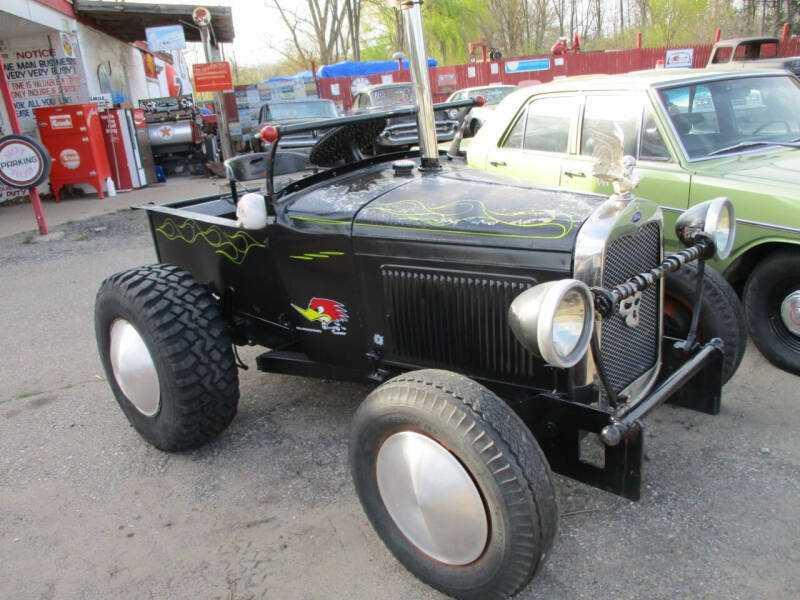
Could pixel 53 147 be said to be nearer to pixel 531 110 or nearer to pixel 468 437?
pixel 531 110

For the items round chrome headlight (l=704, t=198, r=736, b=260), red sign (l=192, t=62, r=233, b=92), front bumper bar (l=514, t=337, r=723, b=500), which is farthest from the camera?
red sign (l=192, t=62, r=233, b=92)

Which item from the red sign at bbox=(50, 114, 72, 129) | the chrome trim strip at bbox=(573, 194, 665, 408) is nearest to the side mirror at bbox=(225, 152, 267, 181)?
the chrome trim strip at bbox=(573, 194, 665, 408)

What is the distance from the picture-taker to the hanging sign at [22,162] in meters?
8.21

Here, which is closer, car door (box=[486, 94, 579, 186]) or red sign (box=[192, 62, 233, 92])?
car door (box=[486, 94, 579, 186])

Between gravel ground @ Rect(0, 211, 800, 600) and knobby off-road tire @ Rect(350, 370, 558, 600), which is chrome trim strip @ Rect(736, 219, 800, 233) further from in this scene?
knobby off-road tire @ Rect(350, 370, 558, 600)

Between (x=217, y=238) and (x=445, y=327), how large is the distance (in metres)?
1.46

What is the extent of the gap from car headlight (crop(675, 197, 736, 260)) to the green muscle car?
585 millimetres

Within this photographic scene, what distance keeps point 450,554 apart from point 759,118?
12.9 feet

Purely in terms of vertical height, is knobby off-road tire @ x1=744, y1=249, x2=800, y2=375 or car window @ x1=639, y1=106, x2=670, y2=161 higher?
car window @ x1=639, y1=106, x2=670, y2=161

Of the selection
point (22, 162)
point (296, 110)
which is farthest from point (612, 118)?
point (296, 110)

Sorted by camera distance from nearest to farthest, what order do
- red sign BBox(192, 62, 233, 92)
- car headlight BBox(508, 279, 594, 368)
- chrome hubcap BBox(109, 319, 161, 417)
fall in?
car headlight BBox(508, 279, 594, 368)
chrome hubcap BBox(109, 319, 161, 417)
red sign BBox(192, 62, 233, 92)

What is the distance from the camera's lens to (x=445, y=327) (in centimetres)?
257

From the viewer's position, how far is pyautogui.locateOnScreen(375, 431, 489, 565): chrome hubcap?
1.99 meters

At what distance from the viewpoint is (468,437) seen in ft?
6.29
